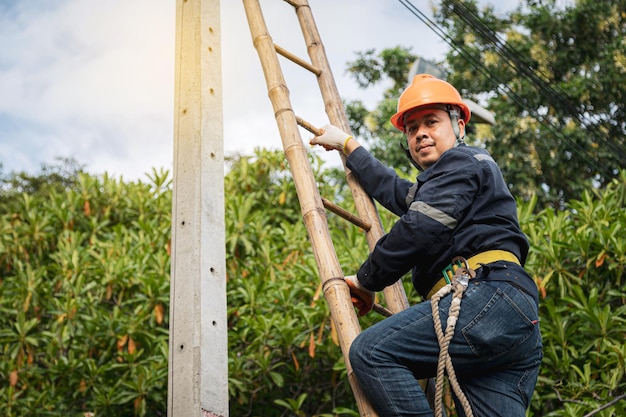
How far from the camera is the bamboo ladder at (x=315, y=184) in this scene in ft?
8.80

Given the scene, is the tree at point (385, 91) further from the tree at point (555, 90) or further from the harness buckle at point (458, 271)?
the harness buckle at point (458, 271)

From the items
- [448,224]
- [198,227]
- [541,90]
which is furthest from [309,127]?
[541,90]

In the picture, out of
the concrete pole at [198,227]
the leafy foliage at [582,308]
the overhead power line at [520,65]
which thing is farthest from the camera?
the overhead power line at [520,65]

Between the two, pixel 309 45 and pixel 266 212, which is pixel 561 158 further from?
pixel 309 45

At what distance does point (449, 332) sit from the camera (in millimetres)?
2348

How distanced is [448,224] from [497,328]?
15.1 inches

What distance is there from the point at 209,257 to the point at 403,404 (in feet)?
3.16

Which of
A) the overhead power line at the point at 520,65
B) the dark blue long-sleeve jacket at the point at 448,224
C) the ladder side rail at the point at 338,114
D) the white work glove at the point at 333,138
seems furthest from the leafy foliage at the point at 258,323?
the dark blue long-sleeve jacket at the point at 448,224

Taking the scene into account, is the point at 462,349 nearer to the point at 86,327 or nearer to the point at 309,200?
the point at 309,200

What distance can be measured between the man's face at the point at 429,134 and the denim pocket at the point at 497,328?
0.69 meters

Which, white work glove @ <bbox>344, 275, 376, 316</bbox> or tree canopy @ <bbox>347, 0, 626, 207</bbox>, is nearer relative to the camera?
white work glove @ <bbox>344, 275, 376, 316</bbox>

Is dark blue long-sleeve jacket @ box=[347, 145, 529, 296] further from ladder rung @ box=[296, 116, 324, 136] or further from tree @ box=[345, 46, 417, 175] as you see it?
tree @ box=[345, 46, 417, 175]

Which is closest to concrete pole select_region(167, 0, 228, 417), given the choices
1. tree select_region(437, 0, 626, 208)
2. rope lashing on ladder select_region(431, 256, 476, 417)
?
rope lashing on ladder select_region(431, 256, 476, 417)

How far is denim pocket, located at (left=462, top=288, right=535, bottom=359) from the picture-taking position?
237 centimetres
